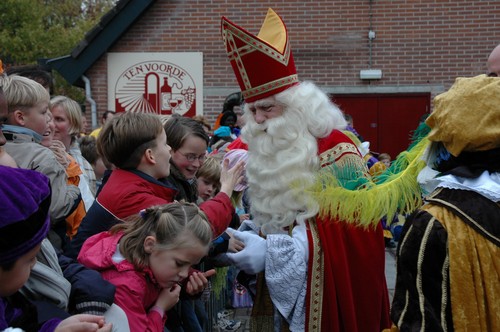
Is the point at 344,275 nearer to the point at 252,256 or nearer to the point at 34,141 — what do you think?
the point at 252,256

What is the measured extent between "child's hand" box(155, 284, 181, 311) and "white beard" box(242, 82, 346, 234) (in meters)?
0.81

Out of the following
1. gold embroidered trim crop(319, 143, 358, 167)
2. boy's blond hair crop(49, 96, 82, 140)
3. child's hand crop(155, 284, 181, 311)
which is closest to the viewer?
child's hand crop(155, 284, 181, 311)

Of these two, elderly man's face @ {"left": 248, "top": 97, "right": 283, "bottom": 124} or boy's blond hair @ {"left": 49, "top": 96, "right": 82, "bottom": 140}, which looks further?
boy's blond hair @ {"left": 49, "top": 96, "right": 82, "bottom": 140}

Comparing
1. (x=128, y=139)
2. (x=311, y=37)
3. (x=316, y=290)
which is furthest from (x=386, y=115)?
(x=128, y=139)

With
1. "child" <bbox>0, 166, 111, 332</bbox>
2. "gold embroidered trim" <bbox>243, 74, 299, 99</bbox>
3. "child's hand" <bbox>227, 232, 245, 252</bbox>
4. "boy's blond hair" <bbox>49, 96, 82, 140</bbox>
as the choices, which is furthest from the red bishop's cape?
"boy's blond hair" <bbox>49, 96, 82, 140</bbox>

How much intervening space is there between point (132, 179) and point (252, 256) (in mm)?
717

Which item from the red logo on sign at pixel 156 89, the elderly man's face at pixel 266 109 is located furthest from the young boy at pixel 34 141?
the red logo on sign at pixel 156 89

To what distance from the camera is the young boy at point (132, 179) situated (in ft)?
9.48

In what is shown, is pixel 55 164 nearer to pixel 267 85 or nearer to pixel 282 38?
pixel 267 85

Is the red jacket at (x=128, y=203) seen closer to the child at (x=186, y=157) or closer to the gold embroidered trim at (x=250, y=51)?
the child at (x=186, y=157)

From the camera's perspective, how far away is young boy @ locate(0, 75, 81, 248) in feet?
10.7

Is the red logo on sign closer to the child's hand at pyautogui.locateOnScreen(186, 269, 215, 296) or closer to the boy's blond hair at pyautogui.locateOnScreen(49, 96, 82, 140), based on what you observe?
the boy's blond hair at pyautogui.locateOnScreen(49, 96, 82, 140)

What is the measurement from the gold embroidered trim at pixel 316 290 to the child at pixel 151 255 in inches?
26.4

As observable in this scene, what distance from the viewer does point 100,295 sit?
2336 millimetres
